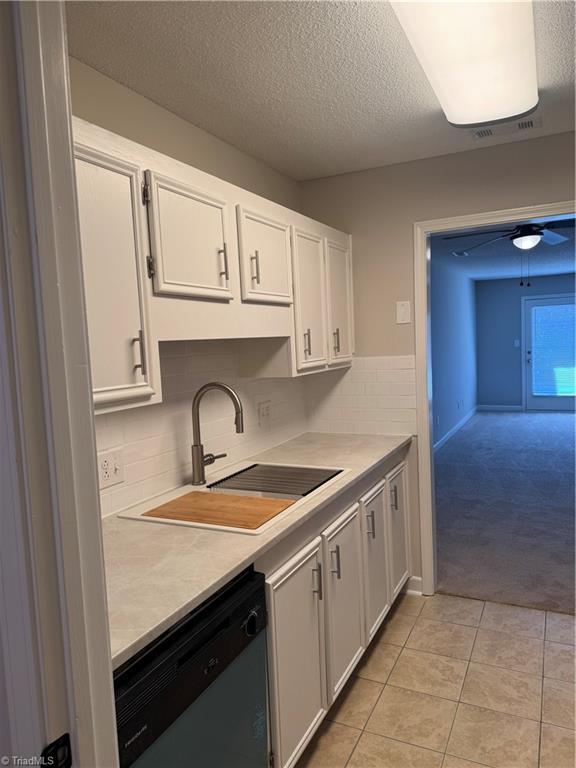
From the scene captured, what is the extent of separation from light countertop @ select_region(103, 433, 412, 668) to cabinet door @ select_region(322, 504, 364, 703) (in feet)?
0.65

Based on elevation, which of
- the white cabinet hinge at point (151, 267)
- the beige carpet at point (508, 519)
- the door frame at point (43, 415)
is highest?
the white cabinet hinge at point (151, 267)

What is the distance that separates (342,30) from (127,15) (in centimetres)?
67

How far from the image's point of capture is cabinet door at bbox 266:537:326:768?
1.69 m

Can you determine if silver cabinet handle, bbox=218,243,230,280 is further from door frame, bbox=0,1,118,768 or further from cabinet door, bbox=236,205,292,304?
door frame, bbox=0,1,118,768

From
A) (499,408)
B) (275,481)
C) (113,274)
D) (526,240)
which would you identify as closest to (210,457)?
(275,481)

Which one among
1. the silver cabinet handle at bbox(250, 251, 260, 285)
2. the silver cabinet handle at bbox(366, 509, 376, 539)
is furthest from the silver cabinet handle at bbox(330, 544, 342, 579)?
the silver cabinet handle at bbox(250, 251, 260, 285)

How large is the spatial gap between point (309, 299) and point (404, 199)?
36.5 inches

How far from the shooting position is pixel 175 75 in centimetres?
201

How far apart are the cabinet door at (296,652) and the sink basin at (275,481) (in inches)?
10.2

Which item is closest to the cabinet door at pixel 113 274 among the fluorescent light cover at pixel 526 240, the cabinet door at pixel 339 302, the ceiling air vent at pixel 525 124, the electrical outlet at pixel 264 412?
the electrical outlet at pixel 264 412

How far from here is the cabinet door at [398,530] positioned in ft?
9.49

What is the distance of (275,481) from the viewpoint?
2352mm

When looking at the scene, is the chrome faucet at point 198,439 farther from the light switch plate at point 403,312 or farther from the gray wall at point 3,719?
the gray wall at point 3,719

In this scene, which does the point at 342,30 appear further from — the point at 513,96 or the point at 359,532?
the point at 359,532
